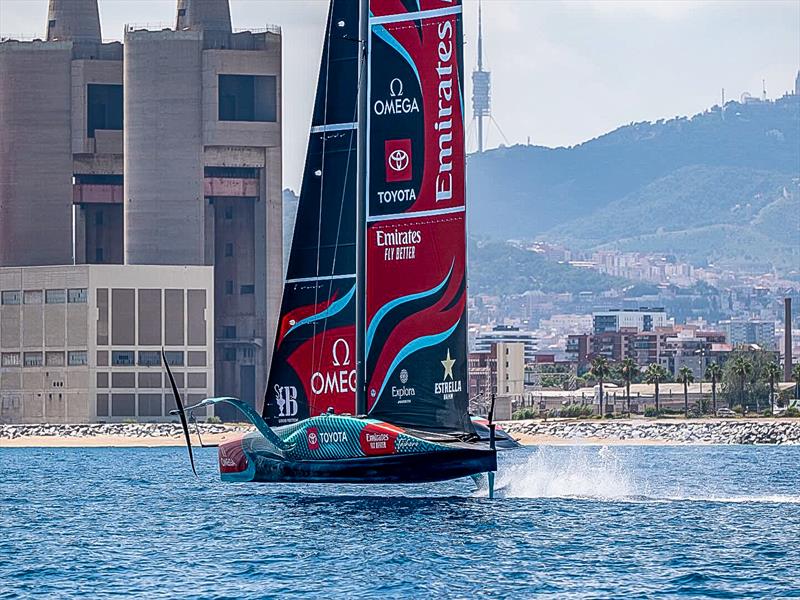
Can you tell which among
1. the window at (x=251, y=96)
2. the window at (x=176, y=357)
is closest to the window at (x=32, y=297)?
the window at (x=176, y=357)

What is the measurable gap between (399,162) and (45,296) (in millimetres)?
101448

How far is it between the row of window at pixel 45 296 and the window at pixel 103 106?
19923mm

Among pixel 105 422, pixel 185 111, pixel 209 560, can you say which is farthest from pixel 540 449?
pixel 209 560

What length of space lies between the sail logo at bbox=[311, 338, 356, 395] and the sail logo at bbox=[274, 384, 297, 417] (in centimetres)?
69

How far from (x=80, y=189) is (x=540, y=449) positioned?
64479 mm

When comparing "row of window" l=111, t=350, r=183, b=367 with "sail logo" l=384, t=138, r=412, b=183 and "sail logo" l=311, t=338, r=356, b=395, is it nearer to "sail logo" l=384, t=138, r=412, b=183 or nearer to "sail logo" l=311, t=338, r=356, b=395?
"sail logo" l=311, t=338, r=356, b=395

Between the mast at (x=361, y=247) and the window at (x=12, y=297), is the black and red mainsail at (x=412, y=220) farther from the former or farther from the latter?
the window at (x=12, y=297)

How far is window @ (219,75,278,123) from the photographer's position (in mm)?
156125

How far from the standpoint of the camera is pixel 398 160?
4891cm

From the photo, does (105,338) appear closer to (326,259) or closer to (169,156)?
(169,156)

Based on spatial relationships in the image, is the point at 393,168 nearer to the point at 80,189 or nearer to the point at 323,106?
the point at 323,106

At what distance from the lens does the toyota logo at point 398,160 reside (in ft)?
160

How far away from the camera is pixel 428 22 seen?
49219 mm

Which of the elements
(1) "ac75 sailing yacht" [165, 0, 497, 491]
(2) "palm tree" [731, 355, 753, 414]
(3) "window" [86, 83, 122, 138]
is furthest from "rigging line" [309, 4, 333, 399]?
(3) "window" [86, 83, 122, 138]
